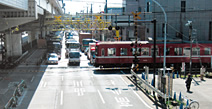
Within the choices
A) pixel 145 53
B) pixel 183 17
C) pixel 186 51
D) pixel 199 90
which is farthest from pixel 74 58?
pixel 199 90

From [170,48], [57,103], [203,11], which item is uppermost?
[203,11]

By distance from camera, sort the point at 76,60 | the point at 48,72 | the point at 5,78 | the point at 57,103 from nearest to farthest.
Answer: the point at 57,103, the point at 5,78, the point at 48,72, the point at 76,60

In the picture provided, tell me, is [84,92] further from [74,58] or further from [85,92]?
[74,58]

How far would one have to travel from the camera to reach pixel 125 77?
95.4 feet

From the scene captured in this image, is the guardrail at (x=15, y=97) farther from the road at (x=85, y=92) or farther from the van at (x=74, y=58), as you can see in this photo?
the van at (x=74, y=58)

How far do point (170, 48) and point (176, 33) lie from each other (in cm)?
1206

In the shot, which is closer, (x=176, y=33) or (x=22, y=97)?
(x=22, y=97)

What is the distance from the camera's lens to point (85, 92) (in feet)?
72.2

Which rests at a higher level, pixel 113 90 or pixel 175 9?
pixel 175 9

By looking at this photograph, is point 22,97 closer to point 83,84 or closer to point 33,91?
point 33,91

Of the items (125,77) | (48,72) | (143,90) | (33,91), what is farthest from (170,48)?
(33,91)

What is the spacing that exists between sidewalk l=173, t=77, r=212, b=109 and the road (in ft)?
10.4

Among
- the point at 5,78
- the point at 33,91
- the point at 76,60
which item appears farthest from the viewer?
the point at 76,60

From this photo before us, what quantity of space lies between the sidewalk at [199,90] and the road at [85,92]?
316cm
